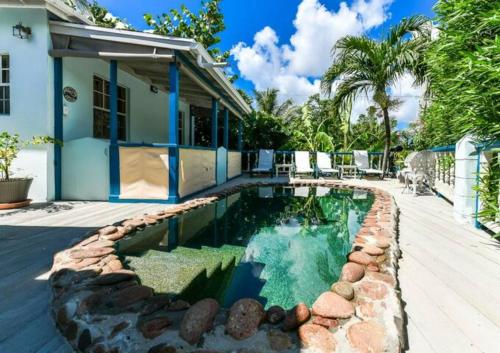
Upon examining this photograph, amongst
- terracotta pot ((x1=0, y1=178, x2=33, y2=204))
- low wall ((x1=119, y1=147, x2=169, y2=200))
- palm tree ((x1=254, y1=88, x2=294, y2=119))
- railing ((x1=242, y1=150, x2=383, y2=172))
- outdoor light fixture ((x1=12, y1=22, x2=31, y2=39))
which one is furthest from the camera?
palm tree ((x1=254, y1=88, x2=294, y2=119))

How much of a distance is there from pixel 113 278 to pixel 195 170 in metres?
4.97

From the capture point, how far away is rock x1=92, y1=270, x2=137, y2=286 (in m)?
2.04

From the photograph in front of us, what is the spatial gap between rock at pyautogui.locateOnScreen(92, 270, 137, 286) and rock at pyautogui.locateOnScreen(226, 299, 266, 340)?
0.94 meters

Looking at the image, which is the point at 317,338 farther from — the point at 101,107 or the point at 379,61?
the point at 379,61

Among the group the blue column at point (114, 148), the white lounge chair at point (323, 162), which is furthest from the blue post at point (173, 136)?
the white lounge chair at point (323, 162)

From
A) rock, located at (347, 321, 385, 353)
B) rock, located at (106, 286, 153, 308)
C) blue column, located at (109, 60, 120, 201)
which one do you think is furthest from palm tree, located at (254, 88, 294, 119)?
rock, located at (347, 321, 385, 353)

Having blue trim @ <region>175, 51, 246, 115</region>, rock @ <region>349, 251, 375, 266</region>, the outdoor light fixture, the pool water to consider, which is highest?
the outdoor light fixture

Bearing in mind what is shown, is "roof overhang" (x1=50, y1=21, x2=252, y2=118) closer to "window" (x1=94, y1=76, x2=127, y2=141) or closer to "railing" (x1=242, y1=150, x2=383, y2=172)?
"window" (x1=94, y1=76, x2=127, y2=141)

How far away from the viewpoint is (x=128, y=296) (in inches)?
72.7

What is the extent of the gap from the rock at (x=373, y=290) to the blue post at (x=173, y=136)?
174 inches

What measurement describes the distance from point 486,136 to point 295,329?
3121 mm

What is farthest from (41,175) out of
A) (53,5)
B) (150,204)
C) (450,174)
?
(450,174)

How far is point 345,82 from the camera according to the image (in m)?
10.5

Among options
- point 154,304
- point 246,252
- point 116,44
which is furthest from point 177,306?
point 116,44
